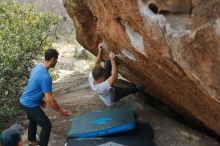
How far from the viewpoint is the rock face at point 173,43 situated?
4.84m

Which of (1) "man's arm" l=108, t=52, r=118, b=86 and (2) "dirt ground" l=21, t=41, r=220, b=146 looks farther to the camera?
(2) "dirt ground" l=21, t=41, r=220, b=146

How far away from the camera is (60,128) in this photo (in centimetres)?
832

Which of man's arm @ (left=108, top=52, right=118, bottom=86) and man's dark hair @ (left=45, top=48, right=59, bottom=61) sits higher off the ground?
man's dark hair @ (left=45, top=48, right=59, bottom=61)

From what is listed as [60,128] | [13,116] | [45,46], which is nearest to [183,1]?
[60,128]

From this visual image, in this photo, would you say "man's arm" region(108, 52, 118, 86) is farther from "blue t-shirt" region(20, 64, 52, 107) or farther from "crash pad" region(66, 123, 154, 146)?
"blue t-shirt" region(20, 64, 52, 107)

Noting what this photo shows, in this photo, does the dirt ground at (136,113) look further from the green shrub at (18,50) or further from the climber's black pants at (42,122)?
the green shrub at (18,50)

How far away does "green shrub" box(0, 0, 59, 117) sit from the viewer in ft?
30.4

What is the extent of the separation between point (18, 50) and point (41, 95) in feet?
9.46

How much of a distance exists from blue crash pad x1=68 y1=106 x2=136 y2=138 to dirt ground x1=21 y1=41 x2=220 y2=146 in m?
0.38

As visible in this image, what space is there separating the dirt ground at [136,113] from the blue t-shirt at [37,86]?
1042 millimetres

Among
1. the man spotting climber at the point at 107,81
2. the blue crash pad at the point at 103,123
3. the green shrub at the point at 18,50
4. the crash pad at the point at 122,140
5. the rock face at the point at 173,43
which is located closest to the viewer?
the rock face at the point at 173,43

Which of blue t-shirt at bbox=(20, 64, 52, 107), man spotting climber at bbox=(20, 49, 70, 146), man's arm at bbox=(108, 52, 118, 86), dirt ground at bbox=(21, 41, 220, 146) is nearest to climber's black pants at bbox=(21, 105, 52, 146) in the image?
man spotting climber at bbox=(20, 49, 70, 146)

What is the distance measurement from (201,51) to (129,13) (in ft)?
4.59

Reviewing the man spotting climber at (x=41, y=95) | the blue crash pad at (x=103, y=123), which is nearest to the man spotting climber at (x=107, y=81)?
the blue crash pad at (x=103, y=123)
